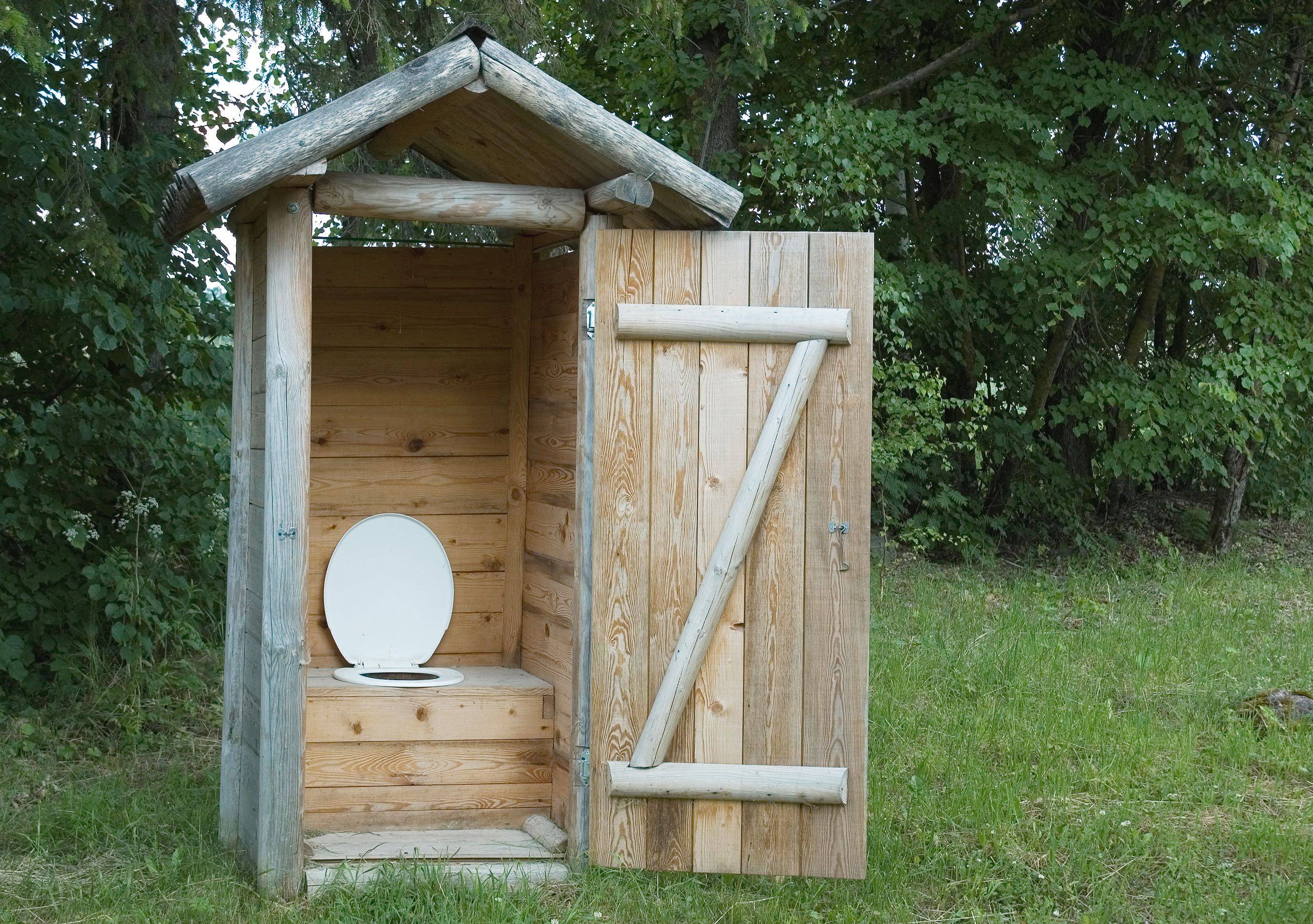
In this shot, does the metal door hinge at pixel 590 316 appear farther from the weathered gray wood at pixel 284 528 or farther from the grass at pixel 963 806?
the grass at pixel 963 806

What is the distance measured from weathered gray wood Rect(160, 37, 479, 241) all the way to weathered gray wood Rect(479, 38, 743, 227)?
96mm

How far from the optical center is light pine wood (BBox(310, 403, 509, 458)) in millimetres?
4785

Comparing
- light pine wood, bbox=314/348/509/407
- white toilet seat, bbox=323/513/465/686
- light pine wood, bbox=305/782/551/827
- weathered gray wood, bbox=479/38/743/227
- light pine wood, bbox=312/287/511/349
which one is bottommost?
light pine wood, bbox=305/782/551/827

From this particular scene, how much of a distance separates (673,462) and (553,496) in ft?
2.77

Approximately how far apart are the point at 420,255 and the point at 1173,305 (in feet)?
31.6

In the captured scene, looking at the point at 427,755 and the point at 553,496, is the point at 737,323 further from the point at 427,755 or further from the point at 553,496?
the point at 427,755

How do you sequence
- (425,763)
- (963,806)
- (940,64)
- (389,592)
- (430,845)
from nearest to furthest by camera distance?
(430,845) → (425,763) → (963,806) → (389,592) → (940,64)

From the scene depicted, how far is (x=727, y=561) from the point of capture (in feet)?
12.6

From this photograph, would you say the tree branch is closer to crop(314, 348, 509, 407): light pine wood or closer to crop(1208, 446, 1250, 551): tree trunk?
crop(1208, 446, 1250, 551): tree trunk

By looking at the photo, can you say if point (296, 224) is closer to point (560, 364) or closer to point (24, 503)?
point (560, 364)

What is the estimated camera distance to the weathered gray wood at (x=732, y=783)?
3.82 metres

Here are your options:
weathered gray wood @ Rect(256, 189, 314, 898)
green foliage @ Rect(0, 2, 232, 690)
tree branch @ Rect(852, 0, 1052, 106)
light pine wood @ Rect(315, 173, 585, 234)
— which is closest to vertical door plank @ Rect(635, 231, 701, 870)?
light pine wood @ Rect(315, 173, 585, 234)

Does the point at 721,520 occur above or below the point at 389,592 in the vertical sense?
above

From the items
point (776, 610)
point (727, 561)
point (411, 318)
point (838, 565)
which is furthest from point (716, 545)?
point (411, 318)
